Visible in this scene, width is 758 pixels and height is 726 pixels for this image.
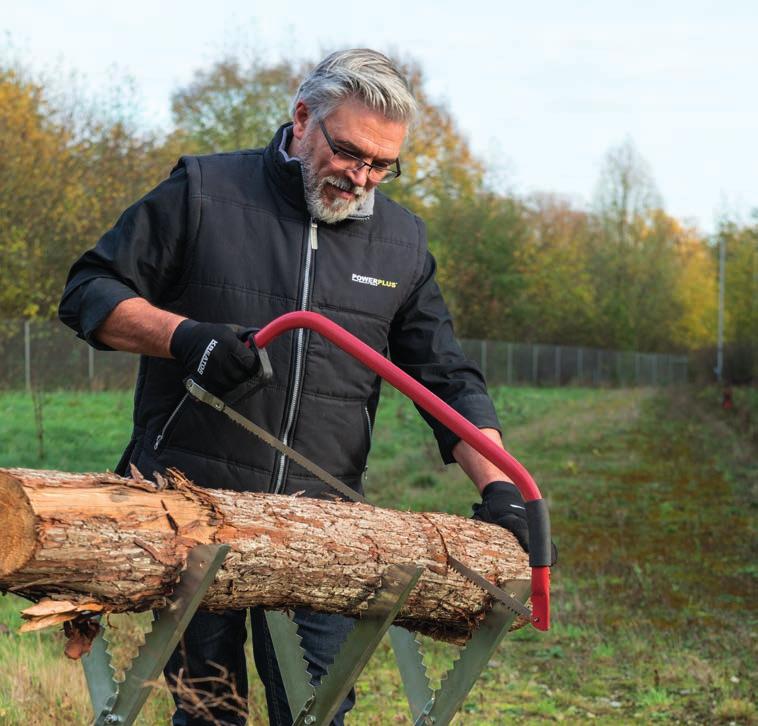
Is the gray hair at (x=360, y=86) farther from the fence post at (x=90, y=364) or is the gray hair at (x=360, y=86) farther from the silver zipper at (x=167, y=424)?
the fence post at (x=90, y=364)

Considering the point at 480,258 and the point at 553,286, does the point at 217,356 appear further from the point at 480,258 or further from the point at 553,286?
the point at 553,286

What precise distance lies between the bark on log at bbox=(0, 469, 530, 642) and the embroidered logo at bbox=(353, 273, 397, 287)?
70cm

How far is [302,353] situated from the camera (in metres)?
3.10

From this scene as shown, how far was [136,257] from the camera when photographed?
3.04 meters

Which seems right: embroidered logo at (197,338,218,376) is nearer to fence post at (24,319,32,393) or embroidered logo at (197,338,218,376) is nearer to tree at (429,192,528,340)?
fence post at (24,319,32,393)

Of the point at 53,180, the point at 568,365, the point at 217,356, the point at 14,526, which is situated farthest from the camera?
the point at 568,365

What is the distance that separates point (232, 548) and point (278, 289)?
866 millimetres

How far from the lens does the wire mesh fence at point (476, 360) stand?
1809 cm

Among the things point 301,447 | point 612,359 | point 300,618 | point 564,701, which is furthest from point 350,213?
point 612,359

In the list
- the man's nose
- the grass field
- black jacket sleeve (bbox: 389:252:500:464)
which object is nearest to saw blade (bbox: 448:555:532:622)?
black jacket sleeve (bbox: 389:252:500:464)

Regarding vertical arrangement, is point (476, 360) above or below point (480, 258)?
below

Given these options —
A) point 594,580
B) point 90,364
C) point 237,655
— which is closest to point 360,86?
point 237,655

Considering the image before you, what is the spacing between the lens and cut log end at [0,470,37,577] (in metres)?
2.22

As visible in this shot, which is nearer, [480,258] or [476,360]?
[476,360]
